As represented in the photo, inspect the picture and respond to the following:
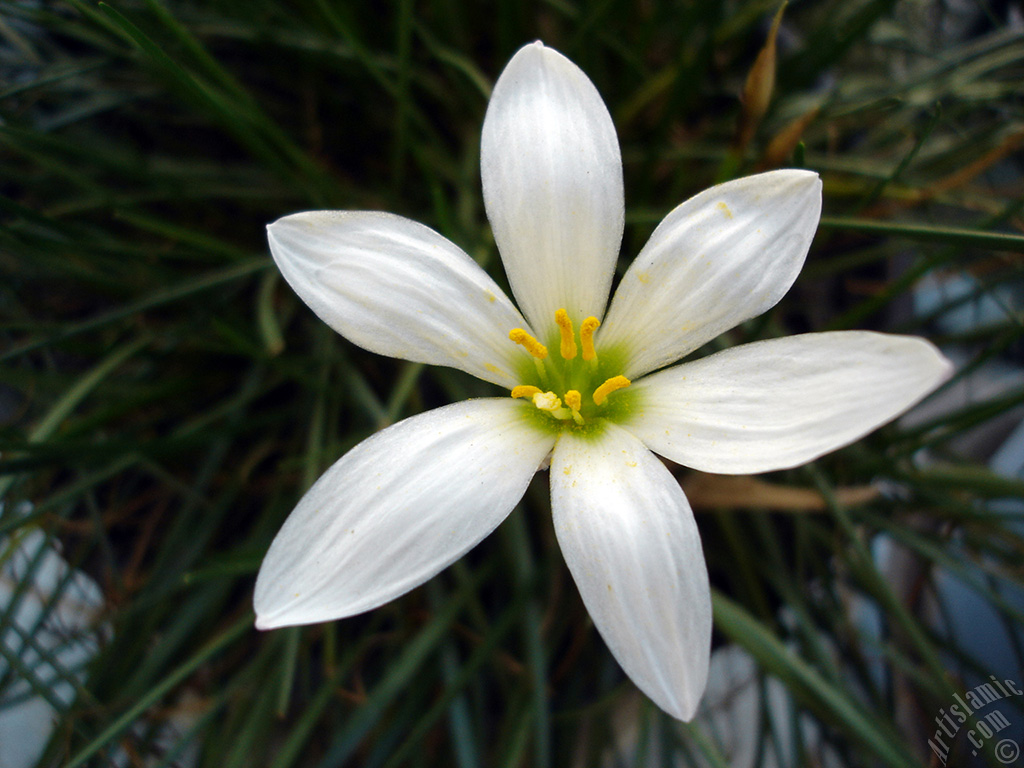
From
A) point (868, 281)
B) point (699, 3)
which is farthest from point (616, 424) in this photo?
point (868, 281)

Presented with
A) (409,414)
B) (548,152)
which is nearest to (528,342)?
(548,152)

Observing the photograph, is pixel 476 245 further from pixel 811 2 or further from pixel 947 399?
pixel 811 2

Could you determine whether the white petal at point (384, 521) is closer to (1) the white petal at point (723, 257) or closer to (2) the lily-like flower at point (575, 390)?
(2) the lily-like flower at point (575, 390)

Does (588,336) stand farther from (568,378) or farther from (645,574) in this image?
(645,574)

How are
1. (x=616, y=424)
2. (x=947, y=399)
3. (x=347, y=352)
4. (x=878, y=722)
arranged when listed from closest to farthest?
1. (x=616, y=424)
2. (x=878, y=722)
3. (x=347, y=352)
4. (x=947, y=399)

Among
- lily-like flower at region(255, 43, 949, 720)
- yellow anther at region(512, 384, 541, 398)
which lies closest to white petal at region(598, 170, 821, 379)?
lily-like flower at region(255, 43, 949, 720)

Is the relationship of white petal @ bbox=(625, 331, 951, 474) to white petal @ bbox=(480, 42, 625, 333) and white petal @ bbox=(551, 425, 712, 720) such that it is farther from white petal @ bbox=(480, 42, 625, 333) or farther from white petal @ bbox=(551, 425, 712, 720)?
white petal @ bbox=(480, 42, 625, 333)
